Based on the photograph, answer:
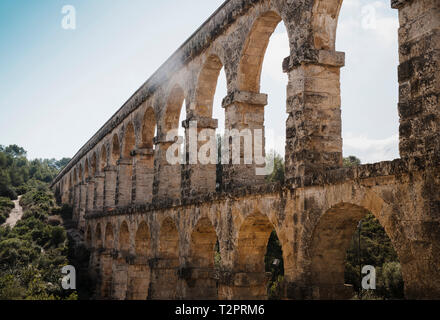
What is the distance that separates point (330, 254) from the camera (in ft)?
22.3

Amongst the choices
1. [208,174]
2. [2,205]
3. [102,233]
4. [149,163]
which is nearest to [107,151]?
[102,233]

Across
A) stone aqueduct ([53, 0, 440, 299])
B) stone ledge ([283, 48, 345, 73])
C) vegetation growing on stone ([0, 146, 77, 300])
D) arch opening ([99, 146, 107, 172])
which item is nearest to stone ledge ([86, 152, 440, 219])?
stone aqueduct ([53, 0, 440, 299])

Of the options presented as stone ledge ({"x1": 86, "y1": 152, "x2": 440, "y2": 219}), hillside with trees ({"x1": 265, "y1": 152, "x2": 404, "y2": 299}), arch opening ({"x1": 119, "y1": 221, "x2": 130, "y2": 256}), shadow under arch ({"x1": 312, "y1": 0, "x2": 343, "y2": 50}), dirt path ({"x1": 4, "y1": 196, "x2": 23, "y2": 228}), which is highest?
shadow under arch ({"x1": 312, "y1": 0, "x2": 343, "y2": 50})

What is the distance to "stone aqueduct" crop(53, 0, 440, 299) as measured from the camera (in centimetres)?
506

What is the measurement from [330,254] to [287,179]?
51.0 inches

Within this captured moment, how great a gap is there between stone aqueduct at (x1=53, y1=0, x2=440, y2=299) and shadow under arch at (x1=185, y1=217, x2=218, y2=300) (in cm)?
2

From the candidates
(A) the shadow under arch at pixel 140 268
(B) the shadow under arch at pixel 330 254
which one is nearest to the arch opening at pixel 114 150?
(A) the shadow under arch at pixel 140 268

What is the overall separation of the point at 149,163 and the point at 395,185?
11.6m

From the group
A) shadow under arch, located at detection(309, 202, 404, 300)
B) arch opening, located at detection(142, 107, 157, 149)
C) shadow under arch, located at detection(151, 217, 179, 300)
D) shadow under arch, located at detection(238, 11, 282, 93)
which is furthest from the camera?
arch opening, located at detection(142, 107, 157, 149)

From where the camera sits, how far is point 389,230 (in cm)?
530

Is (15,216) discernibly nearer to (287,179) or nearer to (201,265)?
(201,265)

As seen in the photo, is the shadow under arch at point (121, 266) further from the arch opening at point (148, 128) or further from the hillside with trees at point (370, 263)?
the hillside with trees at point (370, 263)

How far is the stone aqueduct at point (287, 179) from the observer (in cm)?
506

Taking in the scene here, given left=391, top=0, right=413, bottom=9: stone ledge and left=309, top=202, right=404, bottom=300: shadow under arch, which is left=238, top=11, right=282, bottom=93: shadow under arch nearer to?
left=391, top=0, right=413, bottom=9: stone ledge
